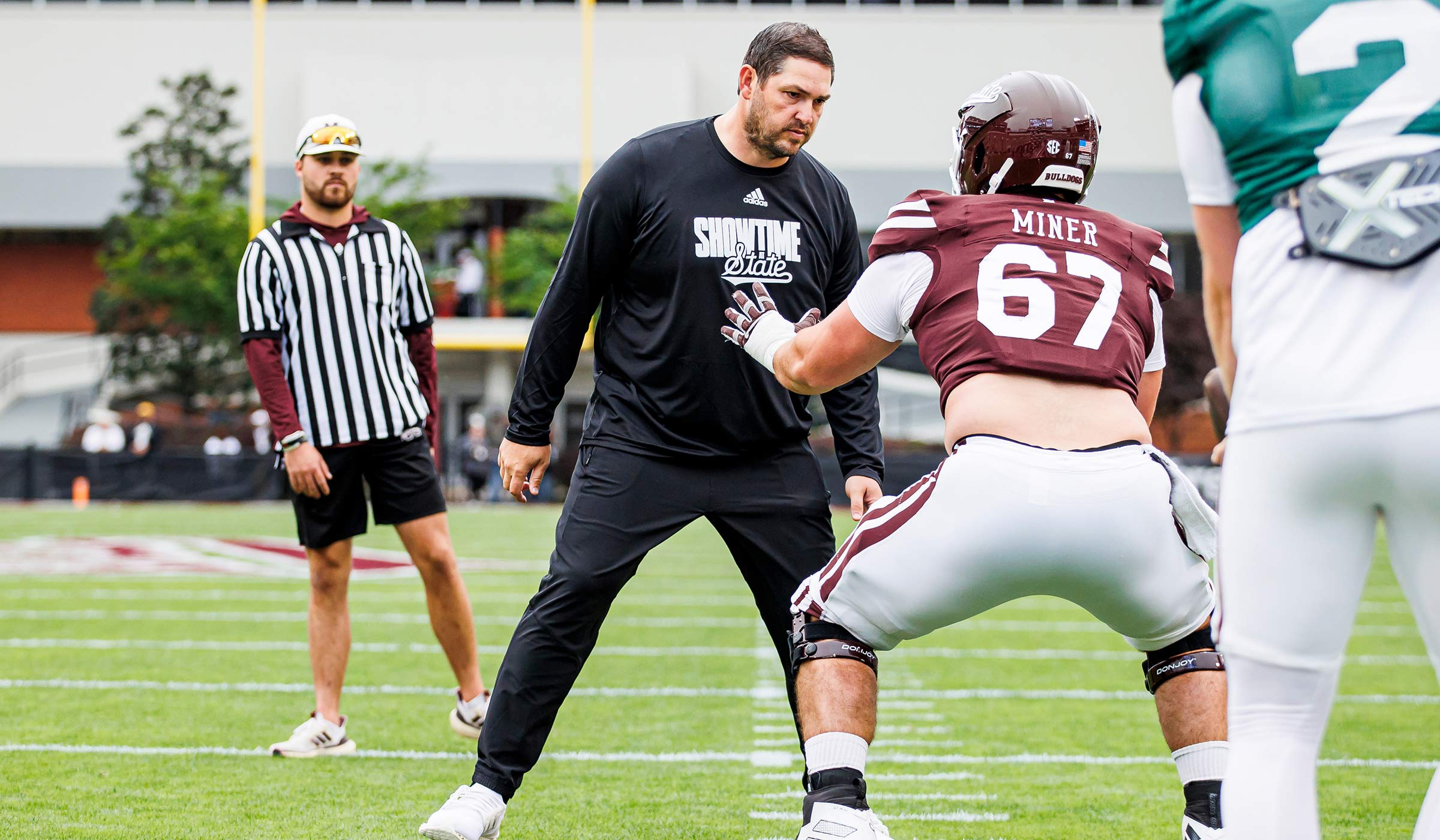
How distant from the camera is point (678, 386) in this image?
3652mm

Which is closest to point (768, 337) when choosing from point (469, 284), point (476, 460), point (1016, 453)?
point (1016, 453)

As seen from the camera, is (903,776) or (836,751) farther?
(903,776)

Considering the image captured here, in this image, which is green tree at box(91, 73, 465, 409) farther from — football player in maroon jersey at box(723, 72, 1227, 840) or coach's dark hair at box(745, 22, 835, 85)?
football player in maroon jersey at box(723, 72, 1227, 840)

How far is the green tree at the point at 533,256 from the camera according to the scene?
34.1 meters

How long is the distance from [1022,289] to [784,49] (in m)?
1.12

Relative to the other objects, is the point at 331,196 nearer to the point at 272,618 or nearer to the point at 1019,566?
the point at 1019,566

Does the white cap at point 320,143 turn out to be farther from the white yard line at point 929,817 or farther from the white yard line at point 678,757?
the white yard line at point 929,817

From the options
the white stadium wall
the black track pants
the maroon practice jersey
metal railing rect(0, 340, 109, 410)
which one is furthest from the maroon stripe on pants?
metal railing rect(0, 340, 109, 410)

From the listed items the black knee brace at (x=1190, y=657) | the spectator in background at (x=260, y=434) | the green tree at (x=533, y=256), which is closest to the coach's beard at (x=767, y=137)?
the black knee brace at (x=1190, y=657)

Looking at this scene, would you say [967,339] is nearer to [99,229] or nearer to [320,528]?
[320,528]

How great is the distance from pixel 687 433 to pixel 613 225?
0.57 meters

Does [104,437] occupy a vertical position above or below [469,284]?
below

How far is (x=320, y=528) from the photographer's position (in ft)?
16.5

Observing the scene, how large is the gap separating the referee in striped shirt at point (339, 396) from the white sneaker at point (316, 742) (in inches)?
2.5
